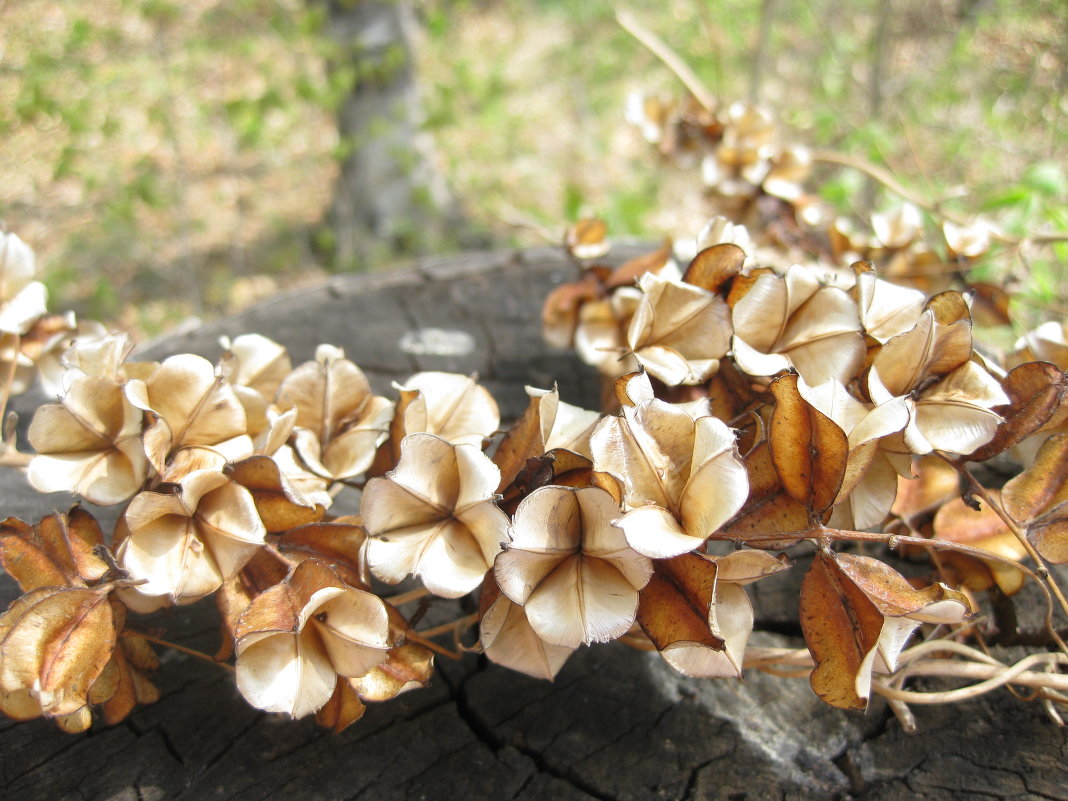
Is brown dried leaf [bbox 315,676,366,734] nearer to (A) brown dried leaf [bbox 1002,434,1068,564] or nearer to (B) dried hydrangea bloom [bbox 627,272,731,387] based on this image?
(B) dried hydrangea bloom [bbox 627,272,731,387]

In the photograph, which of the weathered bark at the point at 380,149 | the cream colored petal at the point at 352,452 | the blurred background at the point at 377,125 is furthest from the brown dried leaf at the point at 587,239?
the weathered bark at the point at 380,149

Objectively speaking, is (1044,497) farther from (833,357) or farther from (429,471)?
(429,471)

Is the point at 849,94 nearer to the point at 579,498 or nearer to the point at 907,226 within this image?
the point at 907,226

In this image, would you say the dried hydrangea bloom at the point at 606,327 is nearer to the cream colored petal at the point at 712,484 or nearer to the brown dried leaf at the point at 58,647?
the cream colored petal at the point at 712,484

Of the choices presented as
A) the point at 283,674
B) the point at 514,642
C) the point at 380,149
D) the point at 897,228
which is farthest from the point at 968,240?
the point at 380,149

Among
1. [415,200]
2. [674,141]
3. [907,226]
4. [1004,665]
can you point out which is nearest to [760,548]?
[1004,665]
